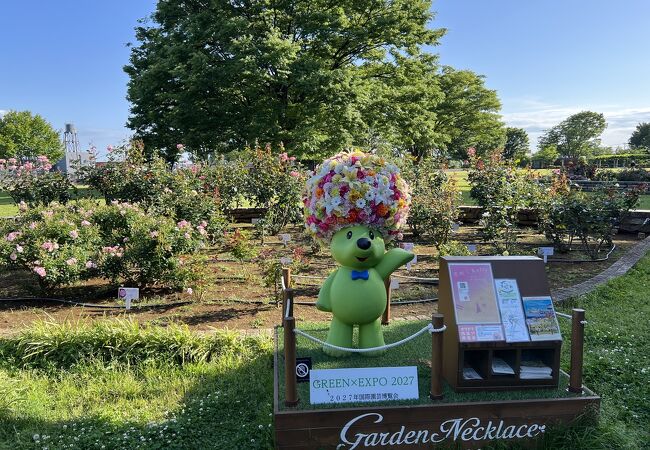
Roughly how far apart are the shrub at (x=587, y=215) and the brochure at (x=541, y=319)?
17.7 feet

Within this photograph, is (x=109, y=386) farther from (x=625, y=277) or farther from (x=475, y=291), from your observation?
(x=625, y=277)

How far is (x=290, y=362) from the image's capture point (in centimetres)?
276

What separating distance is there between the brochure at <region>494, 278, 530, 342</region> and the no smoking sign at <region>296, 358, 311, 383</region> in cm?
130

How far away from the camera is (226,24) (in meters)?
14.7

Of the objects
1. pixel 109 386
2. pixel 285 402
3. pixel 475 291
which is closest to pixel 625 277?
pixel 475 291

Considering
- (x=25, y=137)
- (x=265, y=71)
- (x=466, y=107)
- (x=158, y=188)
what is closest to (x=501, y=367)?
(x=158, y=188)

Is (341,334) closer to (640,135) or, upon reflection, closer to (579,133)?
(579,133)

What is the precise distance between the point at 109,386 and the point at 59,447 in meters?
0.78

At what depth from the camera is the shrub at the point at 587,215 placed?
7641 millimetres

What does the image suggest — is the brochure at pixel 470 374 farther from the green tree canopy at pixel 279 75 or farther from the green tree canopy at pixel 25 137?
the green tree canopy at pixel 25 137

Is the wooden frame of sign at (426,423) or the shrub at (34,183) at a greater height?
the shrub at (34,183)

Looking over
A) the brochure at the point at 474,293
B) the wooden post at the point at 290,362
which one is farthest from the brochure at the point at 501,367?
the wooden post at the point at 290,362

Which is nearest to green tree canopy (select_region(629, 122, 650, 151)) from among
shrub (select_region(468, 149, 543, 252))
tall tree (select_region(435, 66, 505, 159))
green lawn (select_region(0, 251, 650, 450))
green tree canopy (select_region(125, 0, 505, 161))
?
tall tree (select_region(435, 66, 505, 159))

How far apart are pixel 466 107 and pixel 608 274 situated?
32040mm
